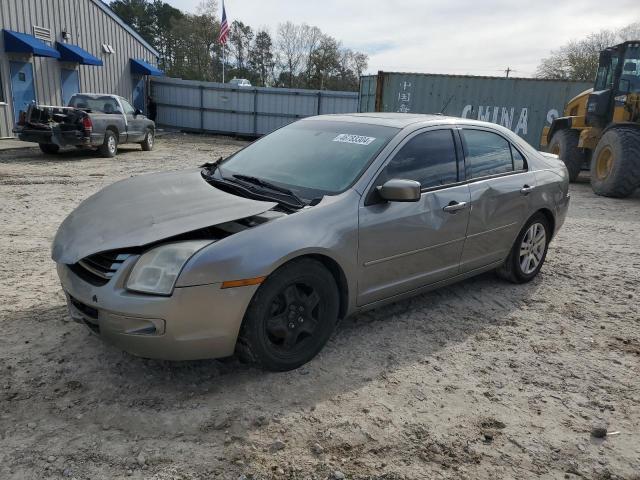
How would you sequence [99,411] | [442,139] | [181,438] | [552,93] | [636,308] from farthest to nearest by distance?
[552,93]
[636,308]
[442,139]
[99,411]
[181,438]

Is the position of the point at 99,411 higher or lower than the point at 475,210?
lower

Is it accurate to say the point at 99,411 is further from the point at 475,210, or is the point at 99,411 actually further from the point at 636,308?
the point at 636,308

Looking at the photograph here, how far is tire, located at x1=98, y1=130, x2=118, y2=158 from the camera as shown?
43.9ft

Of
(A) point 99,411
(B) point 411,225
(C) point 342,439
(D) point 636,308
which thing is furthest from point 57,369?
(D) point 636,308

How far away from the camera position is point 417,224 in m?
3.73

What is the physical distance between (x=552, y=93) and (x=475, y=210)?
13205mm

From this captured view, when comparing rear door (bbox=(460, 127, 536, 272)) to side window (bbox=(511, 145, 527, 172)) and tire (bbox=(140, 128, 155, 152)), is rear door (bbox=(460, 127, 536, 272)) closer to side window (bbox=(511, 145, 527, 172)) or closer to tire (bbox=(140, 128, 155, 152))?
side window (bbox=(511, 145, 527, 172))

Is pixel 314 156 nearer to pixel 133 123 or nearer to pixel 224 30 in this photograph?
pixel 133 123

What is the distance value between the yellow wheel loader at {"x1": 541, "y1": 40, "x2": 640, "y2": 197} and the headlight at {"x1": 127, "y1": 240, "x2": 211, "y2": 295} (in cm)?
1010

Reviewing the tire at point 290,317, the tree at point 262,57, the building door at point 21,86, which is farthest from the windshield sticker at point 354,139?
the tree at point 262,57

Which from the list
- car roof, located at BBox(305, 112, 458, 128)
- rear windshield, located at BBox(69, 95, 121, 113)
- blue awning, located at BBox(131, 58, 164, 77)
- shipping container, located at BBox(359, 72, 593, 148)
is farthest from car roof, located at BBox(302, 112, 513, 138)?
blue awning, located at BBox(131, 58, 164, 77)

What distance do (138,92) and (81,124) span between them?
42.4 ft

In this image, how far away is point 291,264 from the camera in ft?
9.98

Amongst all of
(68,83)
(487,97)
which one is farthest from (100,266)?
(68,83)
